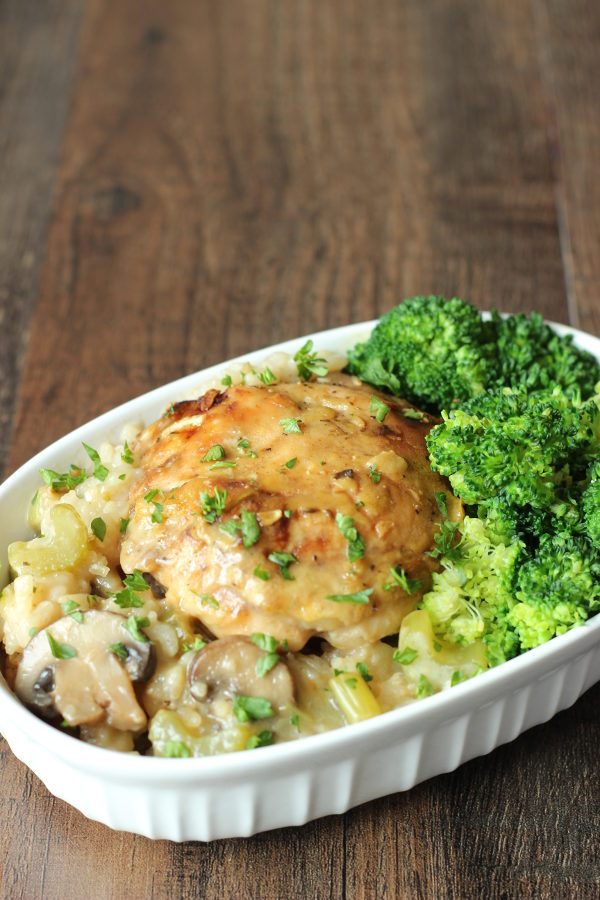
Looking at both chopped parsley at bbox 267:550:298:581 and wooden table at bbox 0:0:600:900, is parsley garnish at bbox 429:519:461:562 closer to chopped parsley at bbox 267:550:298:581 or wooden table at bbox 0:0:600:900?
chopped parsley at bbox 267:550:298:581

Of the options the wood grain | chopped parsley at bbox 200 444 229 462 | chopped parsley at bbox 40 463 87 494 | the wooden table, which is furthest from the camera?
the wood grain

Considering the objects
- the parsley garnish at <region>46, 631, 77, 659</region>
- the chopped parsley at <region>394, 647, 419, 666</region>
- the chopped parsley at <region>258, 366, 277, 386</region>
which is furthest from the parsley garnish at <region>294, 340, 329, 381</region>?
the parsley garnish at <region>46, 631, 77, 659</region>

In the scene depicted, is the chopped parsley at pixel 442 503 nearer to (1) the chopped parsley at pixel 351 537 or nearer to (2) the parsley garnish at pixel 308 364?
(1) the chopped parsley at pixel 351 537

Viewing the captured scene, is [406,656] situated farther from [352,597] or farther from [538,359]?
[538,359]

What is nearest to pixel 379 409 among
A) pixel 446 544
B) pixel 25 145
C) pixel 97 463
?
pixel 446 544

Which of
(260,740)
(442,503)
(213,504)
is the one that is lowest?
(260,740)

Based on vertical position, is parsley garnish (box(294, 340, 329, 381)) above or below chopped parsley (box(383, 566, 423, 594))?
above

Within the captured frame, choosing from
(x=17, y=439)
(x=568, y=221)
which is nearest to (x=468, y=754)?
(x=17, y=439)

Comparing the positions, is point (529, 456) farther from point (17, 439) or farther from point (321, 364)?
point (17, 439)
